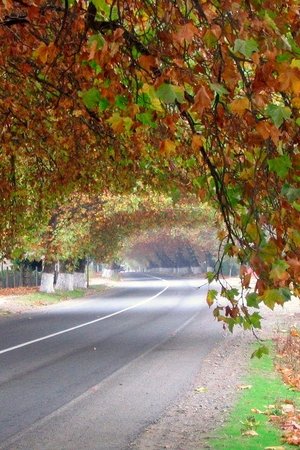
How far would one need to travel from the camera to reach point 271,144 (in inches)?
162

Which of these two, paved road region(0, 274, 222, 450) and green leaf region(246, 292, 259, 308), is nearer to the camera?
green leaf region(246, 292, 259, 308)

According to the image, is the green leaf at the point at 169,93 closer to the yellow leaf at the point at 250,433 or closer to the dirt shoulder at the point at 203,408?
the dirt shoulder at the point at 203,408

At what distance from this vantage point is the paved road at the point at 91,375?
838 centimetres

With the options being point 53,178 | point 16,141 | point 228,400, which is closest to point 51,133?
point 16,141

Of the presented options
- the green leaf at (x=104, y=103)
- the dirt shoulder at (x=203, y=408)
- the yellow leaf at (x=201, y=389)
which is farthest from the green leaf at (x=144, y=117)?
the yellow leaf at (x=201, y=389)

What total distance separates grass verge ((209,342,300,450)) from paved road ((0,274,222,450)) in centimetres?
100

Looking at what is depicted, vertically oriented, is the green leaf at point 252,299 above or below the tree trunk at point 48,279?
below

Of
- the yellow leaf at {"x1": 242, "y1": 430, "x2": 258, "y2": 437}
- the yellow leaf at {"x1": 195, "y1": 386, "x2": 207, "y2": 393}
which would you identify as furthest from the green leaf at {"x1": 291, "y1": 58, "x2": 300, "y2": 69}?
the yellow leaf at {"x1": 195, "y1": 386, "x2": 207, "y2": 393}

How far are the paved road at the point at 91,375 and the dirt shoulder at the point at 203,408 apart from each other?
20 centimetres

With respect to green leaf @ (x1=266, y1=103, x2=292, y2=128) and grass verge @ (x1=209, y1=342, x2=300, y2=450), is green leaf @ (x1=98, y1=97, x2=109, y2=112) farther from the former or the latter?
grass verge @ (x1=209, y1=342, x2=300, y2=450)

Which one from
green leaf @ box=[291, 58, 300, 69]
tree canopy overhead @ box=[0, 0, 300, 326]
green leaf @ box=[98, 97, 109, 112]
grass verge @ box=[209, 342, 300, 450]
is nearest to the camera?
green leaf @ box=[291, 58, 300, 69]

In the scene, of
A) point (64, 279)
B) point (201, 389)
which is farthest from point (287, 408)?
point (64, 279)

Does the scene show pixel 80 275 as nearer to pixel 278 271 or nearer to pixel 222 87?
pixel 278 271

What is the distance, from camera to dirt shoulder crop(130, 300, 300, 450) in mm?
7879
